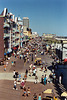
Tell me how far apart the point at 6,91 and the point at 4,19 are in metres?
29.9

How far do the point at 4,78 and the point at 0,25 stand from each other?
22.4 metres

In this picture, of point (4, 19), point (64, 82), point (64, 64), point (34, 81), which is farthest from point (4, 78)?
point (4, 19)

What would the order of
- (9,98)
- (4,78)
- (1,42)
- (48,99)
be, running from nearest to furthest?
(48,99) < (9,98) < (4,78) < (1,42)

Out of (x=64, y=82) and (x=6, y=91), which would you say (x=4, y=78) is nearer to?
(x=6, y=91)

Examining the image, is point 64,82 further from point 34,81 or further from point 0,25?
point 0,25

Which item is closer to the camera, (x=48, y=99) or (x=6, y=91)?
(x=48, y=99)

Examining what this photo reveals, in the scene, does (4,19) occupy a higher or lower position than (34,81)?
higher

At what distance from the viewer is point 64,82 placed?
2392 cm

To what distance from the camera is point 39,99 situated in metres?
16.7

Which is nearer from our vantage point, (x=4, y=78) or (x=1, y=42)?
(x=4, y=78)

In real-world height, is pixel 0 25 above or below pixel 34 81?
above

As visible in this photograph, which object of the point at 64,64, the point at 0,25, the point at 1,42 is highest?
the point at 0,25

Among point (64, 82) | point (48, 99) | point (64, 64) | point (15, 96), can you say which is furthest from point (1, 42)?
point (48, 99)

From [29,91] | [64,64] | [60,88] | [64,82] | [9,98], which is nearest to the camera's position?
[9,98]
